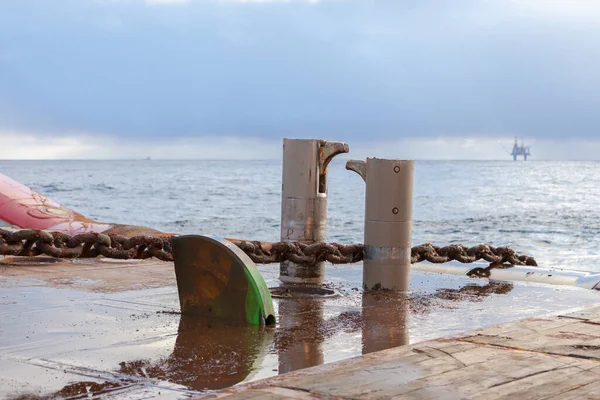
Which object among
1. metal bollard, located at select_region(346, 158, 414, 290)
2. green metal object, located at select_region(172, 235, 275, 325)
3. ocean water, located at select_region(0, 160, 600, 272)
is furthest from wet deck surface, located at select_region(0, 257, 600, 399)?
ocean water, located at select_region(0, 160, 600, 272)

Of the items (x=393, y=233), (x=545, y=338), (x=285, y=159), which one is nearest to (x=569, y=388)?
(x=545, y=338)

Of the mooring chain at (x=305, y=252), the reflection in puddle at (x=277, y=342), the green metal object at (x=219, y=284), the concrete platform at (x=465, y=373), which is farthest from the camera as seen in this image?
the mooring chain at (x=305, y=252)

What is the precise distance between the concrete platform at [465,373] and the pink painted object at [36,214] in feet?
24.0

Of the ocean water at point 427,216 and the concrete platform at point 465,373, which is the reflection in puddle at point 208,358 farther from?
the ocean water at point 427,216

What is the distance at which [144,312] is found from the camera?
20.9ft

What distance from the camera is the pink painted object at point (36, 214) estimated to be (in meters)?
11.6

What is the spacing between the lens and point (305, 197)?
318 inches

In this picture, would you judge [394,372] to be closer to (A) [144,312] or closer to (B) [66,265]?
(A) [144,312]

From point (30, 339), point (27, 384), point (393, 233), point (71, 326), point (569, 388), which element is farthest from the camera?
point (393, 233)

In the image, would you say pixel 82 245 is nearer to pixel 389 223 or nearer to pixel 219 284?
pixel 219 284

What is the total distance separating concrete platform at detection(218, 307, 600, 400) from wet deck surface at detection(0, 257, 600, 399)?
12.8 inches

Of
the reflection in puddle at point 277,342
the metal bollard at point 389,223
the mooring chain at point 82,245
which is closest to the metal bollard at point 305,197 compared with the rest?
the metal bollard at point 389,223

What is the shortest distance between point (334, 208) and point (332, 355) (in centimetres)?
3636

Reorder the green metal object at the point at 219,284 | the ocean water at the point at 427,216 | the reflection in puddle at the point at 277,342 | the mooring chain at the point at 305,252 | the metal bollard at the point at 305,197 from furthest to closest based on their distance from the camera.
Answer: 1. the ocean water at the point at 427,216
2. the metal bollard at the point at 305,197
3. the mooring chain at the point at 305,252
4. the green metal object at the point at 219,284
5. the reflection in puddle at the point at 277,342
